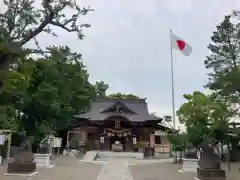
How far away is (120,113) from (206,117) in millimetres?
18878

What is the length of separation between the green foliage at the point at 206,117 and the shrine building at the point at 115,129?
1527 cm

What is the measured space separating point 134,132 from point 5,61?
26.0 m

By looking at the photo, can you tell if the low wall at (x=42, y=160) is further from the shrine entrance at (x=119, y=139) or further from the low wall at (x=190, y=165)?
the shrine entrance at (x=119, y=139)

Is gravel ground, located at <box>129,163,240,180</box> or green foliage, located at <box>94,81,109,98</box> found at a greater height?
green foliage, located at <box>94,81,109,98</box>

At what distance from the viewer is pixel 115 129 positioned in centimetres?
3234

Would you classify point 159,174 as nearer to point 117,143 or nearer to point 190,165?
point 190,165

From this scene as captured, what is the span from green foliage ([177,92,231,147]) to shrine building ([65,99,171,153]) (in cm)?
1527

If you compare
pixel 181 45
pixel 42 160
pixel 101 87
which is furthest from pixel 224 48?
pixel 101 87

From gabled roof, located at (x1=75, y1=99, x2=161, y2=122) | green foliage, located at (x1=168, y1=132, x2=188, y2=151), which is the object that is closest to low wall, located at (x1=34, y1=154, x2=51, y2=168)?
green foliage, located at (x1=168, y1=132, x2=188, y2=151)

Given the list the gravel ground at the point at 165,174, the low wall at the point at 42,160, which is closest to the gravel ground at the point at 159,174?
the gravel ground at the point at 165,174

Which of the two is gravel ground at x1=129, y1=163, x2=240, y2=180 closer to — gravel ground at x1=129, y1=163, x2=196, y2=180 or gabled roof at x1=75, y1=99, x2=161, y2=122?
gravel ground at x1=129, y1=163, x2=196, y2=180

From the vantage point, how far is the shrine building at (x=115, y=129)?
32125 mm

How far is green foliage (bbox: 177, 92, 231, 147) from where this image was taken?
13180 millimetres

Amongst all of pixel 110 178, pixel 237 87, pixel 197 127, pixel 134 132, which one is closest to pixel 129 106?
pixel 134 132
